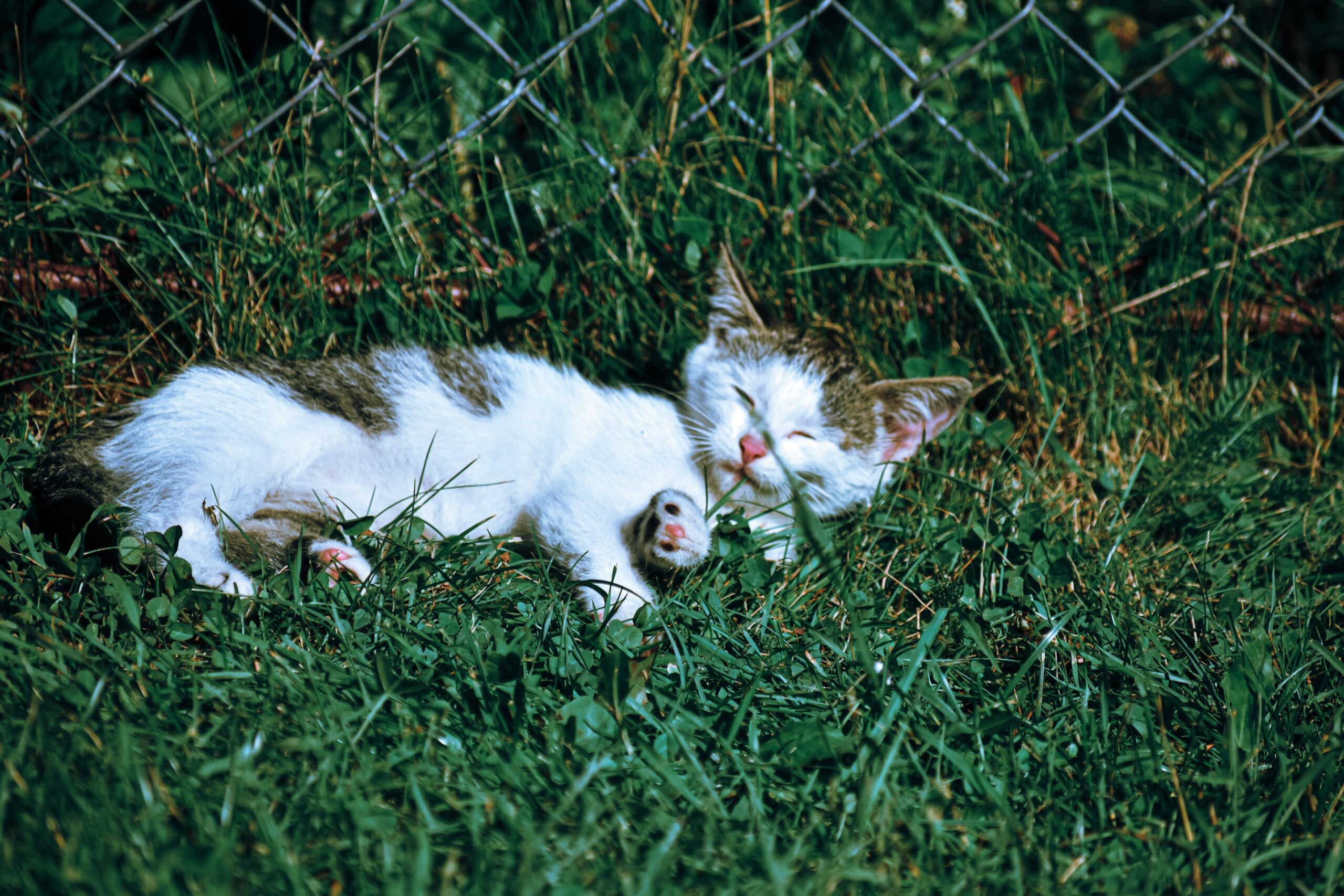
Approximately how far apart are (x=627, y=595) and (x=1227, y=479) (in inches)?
65.7

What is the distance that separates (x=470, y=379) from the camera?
6.98 ft

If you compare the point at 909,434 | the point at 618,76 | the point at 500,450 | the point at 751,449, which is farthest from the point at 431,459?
the point at 618,76

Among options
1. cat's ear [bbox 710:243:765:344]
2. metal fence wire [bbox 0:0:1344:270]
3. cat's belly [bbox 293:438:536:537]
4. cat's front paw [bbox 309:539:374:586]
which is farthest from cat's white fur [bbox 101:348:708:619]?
metal fence wire [bbox 0:0:1344:270]

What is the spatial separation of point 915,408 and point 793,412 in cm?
33

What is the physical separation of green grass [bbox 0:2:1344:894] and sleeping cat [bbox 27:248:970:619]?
4.3 inches

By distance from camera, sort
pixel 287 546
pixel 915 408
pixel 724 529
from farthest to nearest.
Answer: pixel 915 408 → pixel 724 529 → pixel 287 546

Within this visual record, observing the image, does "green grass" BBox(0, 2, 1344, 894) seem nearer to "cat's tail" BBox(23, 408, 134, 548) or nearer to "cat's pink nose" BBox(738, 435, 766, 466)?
"cat's tail" BBox(23, 408, 134, 548)

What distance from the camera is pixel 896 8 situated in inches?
131

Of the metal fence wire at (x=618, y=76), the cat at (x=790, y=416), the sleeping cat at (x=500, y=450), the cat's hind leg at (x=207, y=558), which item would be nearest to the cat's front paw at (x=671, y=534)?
the sleeping cat at (x=500, y=450)

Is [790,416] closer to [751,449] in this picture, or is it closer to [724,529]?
[751,449]

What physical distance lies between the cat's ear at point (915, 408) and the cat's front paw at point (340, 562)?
1295mm

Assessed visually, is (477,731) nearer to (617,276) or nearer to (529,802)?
(529,802)

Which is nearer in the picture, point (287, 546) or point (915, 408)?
point (287, 546)

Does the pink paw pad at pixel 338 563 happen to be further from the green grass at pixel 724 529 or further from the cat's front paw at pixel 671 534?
the cat's front paw at pixel 671 534
